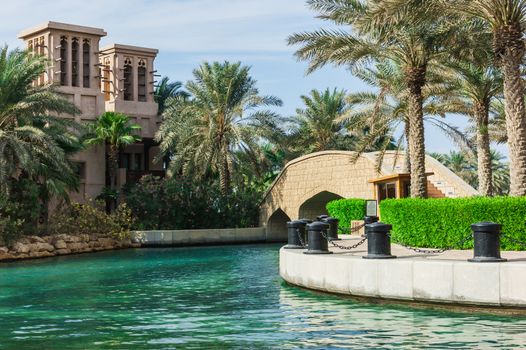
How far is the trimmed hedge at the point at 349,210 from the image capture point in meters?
36.9

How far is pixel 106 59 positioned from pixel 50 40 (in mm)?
5553

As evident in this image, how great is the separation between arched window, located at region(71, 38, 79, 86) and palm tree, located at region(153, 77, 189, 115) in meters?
8.06

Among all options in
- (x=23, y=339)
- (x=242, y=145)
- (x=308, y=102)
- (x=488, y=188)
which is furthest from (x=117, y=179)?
(x=23, y=339)

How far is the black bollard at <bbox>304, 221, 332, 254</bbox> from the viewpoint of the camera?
17.5 metres

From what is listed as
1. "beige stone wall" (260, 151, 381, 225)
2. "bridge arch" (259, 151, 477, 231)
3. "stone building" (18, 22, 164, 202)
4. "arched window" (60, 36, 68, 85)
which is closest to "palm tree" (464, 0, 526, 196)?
"bridge arch" (259, 151, 477, 231)

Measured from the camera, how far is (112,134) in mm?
45906

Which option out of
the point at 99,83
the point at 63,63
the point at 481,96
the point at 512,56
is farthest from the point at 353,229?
Answer: the point at 63,63

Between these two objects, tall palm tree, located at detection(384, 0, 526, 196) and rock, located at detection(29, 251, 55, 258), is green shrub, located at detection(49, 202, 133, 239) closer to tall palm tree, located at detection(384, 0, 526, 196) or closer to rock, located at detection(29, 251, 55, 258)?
rock, located at detection(29, 251, 55, 258)

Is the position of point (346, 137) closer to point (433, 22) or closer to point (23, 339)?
point (433, 22)

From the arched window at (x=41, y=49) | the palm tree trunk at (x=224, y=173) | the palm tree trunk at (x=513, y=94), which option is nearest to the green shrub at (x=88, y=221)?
the palm tree trunk at (x=224, y=173)

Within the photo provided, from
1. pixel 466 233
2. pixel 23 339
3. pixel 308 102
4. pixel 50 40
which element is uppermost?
pixel 50 40

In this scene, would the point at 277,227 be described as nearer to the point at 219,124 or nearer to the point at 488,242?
the point at 219,124

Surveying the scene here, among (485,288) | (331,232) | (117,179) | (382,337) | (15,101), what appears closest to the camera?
(382,337)

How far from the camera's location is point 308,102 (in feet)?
171
